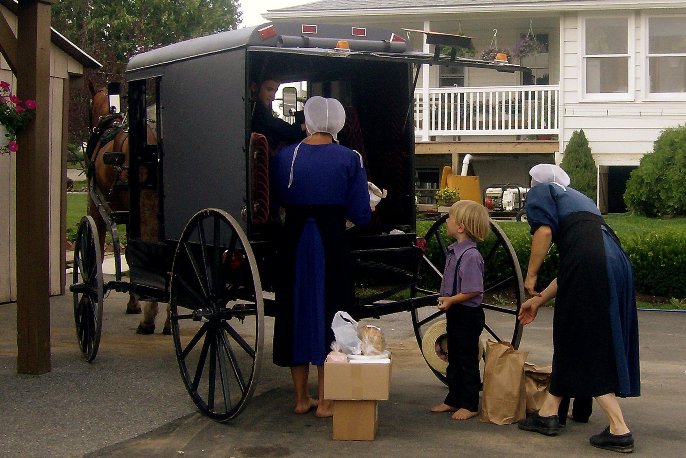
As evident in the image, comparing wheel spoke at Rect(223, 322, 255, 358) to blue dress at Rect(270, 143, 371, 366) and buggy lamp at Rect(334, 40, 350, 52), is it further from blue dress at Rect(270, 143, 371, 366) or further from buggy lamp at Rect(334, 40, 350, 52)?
buggy lamp at Rect(334, 40, 350, 52)

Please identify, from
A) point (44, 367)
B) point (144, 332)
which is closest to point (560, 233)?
point (44, 367)

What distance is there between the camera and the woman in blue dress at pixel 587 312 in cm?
596

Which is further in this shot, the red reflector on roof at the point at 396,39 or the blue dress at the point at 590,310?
the red reflector on roof at the point at 396,39

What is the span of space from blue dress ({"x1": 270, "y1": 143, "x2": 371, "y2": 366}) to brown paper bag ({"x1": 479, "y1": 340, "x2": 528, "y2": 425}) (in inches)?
39.7

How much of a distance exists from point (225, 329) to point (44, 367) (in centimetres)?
204

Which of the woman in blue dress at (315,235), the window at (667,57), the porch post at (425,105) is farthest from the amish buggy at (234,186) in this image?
the window at (667,57)

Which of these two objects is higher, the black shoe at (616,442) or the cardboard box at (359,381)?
the cardboard box at (359,381)

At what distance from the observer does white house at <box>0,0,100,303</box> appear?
37.0 feet

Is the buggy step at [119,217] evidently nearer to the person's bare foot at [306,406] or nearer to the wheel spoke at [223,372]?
the wheel spoke at [223,372]

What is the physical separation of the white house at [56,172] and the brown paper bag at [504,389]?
6493 mm

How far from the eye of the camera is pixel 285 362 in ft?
21.9

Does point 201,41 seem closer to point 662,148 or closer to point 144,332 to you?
point 144,332

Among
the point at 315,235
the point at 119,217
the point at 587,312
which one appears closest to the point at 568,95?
the point at 119,217

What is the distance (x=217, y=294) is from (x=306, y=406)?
942 mm
